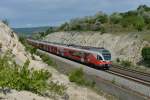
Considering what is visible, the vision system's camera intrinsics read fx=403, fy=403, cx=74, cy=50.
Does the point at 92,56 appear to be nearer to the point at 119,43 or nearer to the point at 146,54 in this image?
the point at 146,54

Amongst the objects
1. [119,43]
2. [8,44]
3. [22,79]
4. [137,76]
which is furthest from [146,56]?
[22,79]

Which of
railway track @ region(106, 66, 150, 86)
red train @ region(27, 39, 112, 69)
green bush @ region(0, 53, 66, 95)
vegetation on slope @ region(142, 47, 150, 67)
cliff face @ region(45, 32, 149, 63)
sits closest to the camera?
green bush @ region(0, 53, 66, 95)

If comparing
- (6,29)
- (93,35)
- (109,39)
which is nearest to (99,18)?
(93,35)

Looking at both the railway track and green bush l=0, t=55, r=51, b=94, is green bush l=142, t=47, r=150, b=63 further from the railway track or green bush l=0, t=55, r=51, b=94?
green bush l=0, t=55, r=51, b=94

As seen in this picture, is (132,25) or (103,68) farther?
(132,25)

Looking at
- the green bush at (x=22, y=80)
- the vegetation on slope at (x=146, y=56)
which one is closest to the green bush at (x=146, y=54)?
the vegetation on slope at (x=146, y=56)

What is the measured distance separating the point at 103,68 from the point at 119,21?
51.7 meters

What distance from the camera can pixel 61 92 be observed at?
15148mm

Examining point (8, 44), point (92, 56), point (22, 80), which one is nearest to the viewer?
point (22, 80)

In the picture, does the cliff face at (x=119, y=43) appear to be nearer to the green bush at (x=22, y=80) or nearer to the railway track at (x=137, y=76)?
the railway track at (x=137, y=76)

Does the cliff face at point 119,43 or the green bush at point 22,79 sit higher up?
the green bush at point 22,79

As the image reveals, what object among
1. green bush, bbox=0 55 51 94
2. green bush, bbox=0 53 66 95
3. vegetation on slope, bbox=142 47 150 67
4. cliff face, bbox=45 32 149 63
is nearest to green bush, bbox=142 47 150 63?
vegetation on slope, bbox=142 47 150 67

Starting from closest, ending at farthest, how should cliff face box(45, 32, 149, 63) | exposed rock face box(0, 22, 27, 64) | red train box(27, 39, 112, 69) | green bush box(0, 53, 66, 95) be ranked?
green bush box(0, 53, 66, 95) < exposed rock face box(0, 22, 27, 64) < red train box(27, 39, 112, 69) < cliff face box(45, 32, 149, 63)

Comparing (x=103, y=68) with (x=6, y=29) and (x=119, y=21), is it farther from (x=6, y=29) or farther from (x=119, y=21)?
(x=119, y=21)
